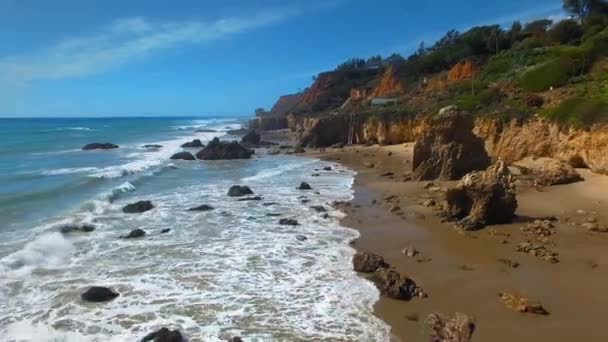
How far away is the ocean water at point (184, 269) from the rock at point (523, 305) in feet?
9.84

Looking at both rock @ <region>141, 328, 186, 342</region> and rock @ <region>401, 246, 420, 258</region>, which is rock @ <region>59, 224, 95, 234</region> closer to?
rock @ <region>141, 328, 186, 342</region>

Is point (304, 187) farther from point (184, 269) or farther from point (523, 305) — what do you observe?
point (523, 305)

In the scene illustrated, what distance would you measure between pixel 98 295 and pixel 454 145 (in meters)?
19.6

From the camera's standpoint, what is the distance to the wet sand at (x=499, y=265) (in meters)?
10.0

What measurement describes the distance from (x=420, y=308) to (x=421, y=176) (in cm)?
1691

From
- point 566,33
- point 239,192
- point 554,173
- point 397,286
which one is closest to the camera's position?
point 397,286

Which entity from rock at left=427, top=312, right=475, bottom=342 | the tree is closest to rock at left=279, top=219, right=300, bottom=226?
rock at left=427, top=312, right=475, bottom=342

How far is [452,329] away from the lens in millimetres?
7773

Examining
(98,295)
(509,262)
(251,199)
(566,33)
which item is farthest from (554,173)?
(566,33)

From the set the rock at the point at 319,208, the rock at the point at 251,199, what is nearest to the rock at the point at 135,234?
the rock at the point at 251,199

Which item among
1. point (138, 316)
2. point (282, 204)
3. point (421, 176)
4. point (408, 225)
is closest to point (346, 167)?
point (421, 176)

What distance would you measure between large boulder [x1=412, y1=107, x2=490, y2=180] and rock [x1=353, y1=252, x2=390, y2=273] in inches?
539

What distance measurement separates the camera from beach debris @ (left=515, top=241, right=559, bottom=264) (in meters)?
13.6

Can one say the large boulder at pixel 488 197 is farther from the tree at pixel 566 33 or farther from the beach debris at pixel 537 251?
the tree at pixel 566 33
